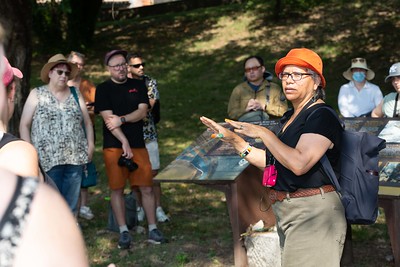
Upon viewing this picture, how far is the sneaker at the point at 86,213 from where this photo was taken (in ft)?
26.2

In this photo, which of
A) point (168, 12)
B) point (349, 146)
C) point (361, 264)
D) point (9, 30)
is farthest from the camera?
point (168, 12)

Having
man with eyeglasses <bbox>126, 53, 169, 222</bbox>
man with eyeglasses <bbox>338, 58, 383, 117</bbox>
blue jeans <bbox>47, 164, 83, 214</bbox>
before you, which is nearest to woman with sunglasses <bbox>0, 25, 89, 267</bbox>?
blue jeans <bbox>47, 164, 83, 214</bbox>

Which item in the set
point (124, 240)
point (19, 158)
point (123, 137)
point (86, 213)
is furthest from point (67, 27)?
point (19, 158)

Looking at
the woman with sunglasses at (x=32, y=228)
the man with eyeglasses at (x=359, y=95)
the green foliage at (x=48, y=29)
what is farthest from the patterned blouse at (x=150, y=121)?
the green foliage at (x=48, y=29)

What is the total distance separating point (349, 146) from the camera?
405cm

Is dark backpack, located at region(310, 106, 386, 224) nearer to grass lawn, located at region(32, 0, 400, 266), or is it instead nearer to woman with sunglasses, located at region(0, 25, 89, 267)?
grass lawn, located at region(32, 0, 400, 266)

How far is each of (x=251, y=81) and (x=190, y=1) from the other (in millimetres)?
18834

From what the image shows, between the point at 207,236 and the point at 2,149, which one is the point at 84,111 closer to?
the point at 207,236

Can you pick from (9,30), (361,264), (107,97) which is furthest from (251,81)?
(9,30)

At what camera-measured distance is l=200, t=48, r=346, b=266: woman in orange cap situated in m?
3.78

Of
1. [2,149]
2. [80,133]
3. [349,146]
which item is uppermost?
[2,149]

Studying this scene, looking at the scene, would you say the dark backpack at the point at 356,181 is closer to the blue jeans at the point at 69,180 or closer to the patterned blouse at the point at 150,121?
the blue jeans at the point at 69,180

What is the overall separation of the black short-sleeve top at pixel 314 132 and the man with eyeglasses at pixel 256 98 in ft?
10.4

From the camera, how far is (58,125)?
261 inches
